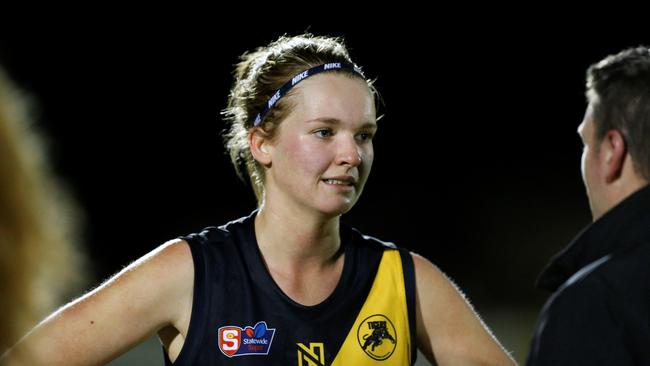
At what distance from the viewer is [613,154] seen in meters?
1.73

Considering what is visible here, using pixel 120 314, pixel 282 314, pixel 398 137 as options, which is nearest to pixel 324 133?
pixel 282 314

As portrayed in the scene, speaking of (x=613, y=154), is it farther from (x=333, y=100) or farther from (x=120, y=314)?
(x=120, y=314)

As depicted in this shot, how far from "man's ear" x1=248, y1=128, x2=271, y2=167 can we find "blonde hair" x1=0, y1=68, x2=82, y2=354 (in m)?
1.89

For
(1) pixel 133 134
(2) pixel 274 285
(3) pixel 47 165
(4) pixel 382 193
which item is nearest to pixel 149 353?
(1) pixel 133 134

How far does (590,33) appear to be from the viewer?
26.7 ft

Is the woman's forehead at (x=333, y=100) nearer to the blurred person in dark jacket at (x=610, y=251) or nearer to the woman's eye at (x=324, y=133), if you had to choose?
the woman's eye at (x=324, y=133)

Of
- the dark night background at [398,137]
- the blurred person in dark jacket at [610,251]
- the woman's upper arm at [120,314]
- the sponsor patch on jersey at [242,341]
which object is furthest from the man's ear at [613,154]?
the dark night background at [398,137]

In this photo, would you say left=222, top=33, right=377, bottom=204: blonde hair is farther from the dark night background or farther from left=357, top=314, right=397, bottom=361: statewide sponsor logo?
the dark night background

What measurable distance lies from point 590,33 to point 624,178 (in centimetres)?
686

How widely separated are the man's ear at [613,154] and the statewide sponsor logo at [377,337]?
1097 millimetres

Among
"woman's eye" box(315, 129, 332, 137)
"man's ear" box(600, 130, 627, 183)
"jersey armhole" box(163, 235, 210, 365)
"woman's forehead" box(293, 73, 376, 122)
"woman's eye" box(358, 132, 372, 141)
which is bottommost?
"jersey armhole" box(163, 235, 210, 365)

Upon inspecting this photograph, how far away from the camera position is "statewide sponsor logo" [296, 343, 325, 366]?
2.55 meters

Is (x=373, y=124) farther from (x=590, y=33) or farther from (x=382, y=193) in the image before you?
(x=590, y=33)

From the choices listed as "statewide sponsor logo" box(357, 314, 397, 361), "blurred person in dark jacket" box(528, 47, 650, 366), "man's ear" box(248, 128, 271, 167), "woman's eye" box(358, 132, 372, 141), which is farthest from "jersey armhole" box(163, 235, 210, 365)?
"blurred person in dark jacket" box(528, 47, 650, 366)
